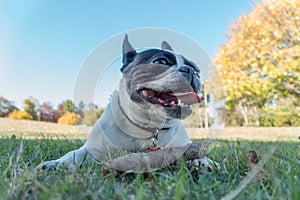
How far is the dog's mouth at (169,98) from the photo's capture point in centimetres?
198

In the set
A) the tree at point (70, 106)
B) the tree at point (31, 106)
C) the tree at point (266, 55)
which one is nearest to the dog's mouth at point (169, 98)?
the tree at point (70, 106)

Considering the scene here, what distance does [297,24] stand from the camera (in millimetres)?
8883

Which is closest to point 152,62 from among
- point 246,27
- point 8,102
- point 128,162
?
point 128,162

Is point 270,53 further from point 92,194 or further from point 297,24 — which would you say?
point 92,194

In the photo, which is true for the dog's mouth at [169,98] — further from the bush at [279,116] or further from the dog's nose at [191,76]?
the bush at [279,116]

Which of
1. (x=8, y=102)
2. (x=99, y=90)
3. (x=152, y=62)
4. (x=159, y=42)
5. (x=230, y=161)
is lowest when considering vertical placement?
(x=8, y=102)

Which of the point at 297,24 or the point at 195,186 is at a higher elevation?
the point at 297,24

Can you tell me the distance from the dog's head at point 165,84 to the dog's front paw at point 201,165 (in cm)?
56

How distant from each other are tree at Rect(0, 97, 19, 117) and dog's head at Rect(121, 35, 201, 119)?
13112mm

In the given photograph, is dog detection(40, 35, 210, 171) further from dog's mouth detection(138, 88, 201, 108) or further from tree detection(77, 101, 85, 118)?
tree detection(77, 101, 85, 118)

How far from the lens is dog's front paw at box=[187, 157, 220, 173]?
128cm

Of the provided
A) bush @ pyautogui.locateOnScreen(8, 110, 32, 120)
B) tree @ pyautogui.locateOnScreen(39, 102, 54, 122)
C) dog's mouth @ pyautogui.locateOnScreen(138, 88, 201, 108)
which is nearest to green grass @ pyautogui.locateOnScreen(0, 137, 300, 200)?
dog's mouth @ pyautogui.locateOnScreen(138, 88, 201, 108)

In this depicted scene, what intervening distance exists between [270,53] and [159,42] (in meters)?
7.62

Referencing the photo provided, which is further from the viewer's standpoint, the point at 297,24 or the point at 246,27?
the point at 246,27
